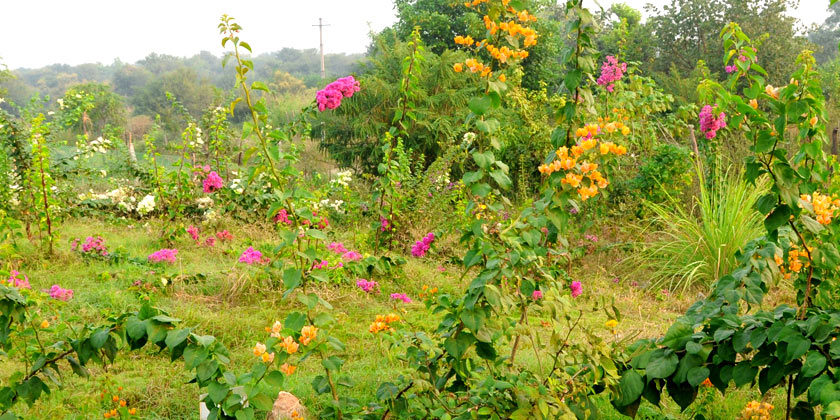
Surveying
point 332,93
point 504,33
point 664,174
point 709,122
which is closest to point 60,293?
point 332,93

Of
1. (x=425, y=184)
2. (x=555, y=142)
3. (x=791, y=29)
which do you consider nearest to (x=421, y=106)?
(x=425, y=184)

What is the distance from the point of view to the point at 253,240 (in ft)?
17.8

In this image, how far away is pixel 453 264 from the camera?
4902 mm

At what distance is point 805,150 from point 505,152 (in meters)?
6.14

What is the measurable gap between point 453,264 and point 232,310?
1.78m

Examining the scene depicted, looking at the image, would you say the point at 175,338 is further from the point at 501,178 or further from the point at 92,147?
the point at 92,147

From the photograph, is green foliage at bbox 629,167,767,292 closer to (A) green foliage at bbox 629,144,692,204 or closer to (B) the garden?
(B) the garden

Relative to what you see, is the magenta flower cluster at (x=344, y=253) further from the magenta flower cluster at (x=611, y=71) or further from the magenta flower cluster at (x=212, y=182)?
the magenta flower cluster at (x=611, y=71)

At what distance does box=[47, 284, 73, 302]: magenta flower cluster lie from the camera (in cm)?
359

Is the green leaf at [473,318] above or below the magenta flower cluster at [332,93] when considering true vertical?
below

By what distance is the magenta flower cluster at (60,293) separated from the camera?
3.59 meters

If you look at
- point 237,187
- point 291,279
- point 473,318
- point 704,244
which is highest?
point 291,279

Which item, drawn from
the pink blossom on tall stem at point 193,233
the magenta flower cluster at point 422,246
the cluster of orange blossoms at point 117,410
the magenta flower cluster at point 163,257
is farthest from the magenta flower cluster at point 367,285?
the pink blossom on tall stem at point 193,233

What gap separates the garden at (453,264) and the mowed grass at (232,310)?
18 mm
